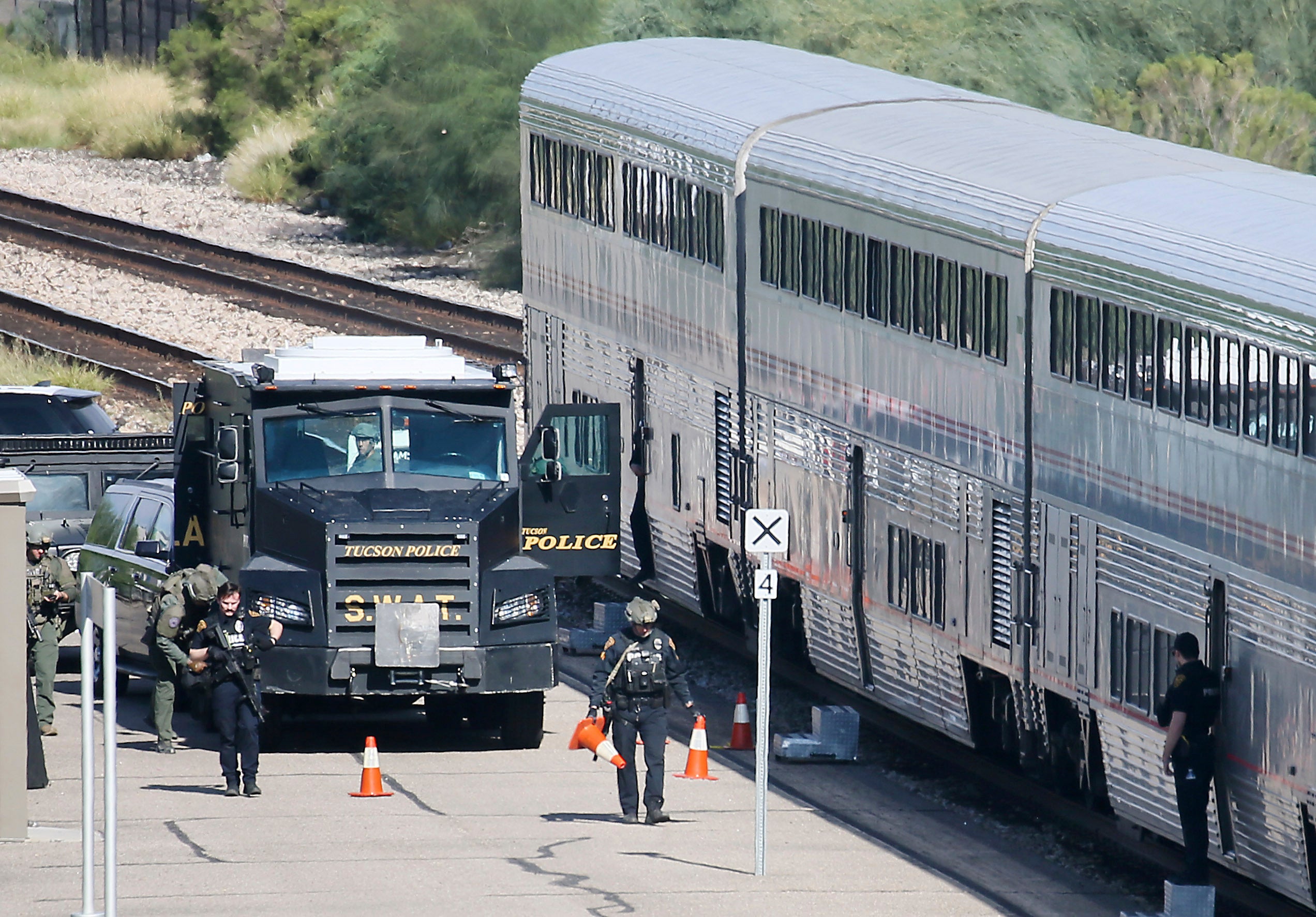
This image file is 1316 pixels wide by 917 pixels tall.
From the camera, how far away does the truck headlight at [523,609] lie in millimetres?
16859

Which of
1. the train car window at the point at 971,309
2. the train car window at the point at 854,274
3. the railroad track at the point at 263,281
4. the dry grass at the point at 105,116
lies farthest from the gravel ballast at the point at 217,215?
the train car window at the point at 971,309

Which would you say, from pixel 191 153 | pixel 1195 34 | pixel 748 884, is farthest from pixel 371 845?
pixel 191 153

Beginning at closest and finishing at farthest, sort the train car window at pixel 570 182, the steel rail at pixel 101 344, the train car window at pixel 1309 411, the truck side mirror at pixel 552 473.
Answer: the train car window at pixel 1309 411 → the truck side mirror at pixel 552 473 → the train car window at pixel 570 182 → the steel rail at pixel 101 344

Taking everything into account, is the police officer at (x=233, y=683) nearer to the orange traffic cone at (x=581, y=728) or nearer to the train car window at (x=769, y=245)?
the orange traffic cone at (x=581, y=728)

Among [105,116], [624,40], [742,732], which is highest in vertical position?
[624,40]

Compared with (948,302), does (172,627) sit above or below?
below

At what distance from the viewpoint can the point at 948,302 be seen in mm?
16172

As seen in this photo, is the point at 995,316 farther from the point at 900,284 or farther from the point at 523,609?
the point at 523,609

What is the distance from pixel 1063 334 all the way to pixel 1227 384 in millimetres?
1787

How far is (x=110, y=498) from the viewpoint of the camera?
19.6 m

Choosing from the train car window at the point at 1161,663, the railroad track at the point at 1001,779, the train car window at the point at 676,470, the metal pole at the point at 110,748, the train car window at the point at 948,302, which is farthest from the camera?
the train car window at the point at 676,470

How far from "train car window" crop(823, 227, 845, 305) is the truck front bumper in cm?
330

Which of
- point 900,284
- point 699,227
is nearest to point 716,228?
point 699,227

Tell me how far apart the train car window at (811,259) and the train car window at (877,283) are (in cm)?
73
